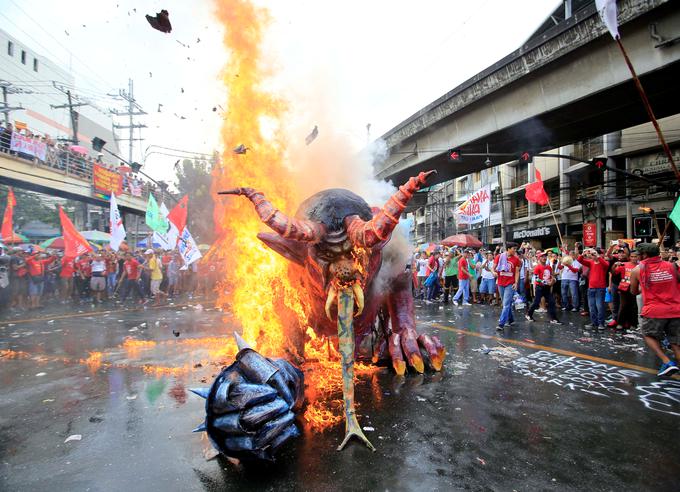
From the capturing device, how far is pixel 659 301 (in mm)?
5715

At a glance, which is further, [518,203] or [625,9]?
[518,203]

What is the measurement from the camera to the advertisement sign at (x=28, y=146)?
16984mm

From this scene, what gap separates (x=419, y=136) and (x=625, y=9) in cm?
880

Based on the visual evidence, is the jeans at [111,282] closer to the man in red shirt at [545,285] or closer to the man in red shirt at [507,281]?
the man in red shirt at [507,281]

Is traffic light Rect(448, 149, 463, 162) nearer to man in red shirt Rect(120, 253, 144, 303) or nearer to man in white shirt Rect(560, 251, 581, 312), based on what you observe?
man in white shirt Rect(560, 251, 581, 312)

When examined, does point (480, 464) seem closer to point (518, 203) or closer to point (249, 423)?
point (249, 423)

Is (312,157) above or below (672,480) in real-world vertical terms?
above

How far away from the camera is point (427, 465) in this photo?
10.0 feet

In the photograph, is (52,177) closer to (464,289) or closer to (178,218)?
(178,218)

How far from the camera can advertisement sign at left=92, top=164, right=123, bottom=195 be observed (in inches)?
901

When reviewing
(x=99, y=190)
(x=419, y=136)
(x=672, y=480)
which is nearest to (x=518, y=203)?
(x=419, y=136)

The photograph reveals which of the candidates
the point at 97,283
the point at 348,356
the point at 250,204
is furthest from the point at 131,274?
the point at 348,356

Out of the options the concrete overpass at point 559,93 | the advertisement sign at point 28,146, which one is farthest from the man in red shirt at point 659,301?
Result: the advertisement sign at point 28,146

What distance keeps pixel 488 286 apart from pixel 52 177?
802 inches
